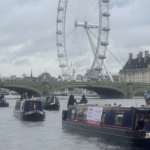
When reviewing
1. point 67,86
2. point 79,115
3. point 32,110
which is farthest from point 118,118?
point 67,86

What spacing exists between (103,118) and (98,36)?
53.0m

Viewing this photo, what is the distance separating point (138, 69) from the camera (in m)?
158

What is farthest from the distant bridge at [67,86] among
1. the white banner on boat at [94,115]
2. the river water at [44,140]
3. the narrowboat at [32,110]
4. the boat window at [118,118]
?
the boat window at [118,118]

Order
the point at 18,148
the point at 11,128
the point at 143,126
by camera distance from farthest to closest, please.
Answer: the point at 11,128
the point at 18,148
the point at 143,126

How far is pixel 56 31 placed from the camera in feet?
264

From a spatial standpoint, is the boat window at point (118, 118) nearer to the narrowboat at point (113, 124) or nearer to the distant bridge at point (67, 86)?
the narrowboat at point (113, 124)

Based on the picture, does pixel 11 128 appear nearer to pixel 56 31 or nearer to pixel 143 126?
pixel 143 126

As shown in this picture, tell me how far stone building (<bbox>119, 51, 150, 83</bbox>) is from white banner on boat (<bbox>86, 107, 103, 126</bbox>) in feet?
413

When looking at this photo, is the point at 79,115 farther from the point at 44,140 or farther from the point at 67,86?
the point at 67,86

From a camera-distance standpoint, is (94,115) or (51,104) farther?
(51,104)

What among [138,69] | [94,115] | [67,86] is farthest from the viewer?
[138,69]

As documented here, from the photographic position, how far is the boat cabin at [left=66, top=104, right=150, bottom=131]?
2077 cm

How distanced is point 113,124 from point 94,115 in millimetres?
2778

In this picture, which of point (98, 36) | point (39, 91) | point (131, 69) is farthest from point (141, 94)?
point (98, 36)
